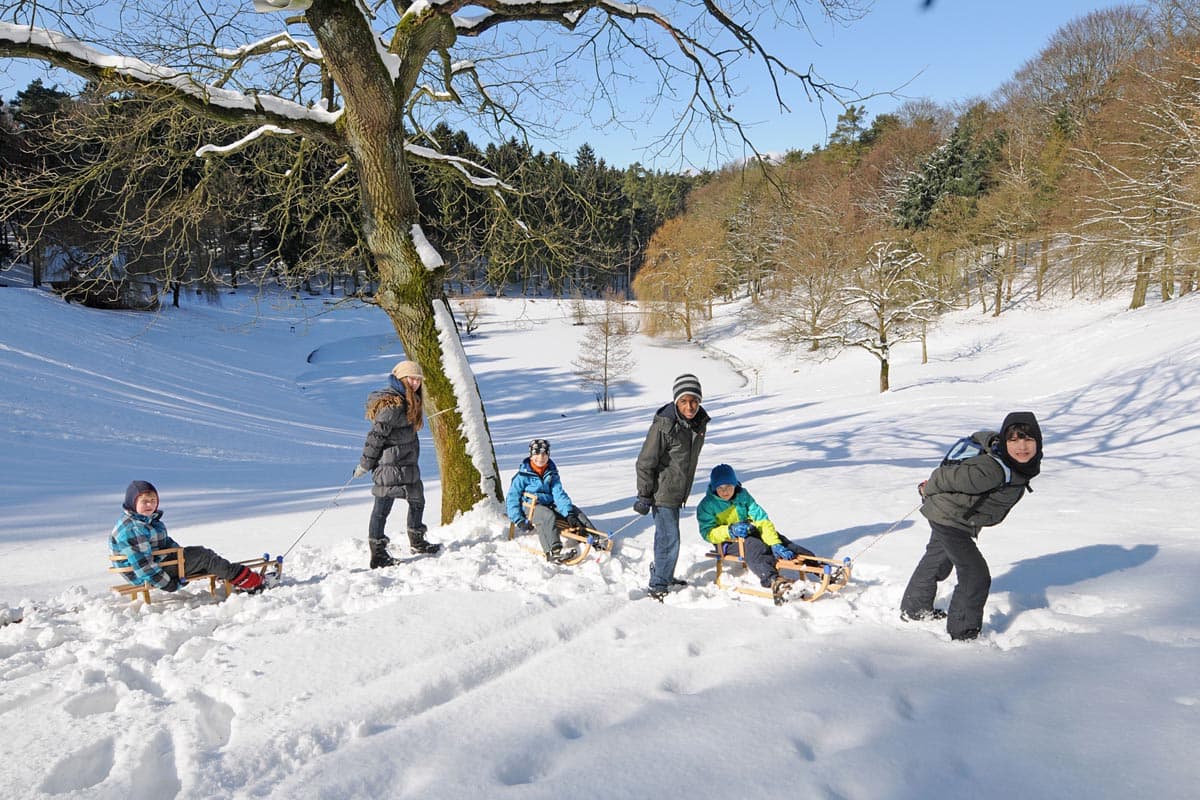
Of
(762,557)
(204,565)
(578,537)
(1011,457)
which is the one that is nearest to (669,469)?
(762,557)

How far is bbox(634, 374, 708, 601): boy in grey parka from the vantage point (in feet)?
15.7

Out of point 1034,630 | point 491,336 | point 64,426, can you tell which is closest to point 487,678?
point 1034,630

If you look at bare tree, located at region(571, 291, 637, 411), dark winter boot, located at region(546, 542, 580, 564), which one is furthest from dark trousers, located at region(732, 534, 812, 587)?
bare tree, located at region(571, 291, 637, 411)

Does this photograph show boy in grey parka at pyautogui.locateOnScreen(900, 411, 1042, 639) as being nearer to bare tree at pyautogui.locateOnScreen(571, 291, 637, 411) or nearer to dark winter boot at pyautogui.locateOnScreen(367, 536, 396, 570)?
dark winter boot at pyautogui.locateOnScreen(367, 536, 396, 570)

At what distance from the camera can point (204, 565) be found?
4.62m

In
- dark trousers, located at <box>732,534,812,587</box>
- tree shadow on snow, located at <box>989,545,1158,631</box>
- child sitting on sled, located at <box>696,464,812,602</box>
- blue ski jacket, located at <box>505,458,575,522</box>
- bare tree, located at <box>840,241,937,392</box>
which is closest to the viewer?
tree shadow on snow, located at <box>989,545,1158,631</box>

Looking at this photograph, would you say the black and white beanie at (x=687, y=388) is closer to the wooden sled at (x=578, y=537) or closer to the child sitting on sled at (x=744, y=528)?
the child sitting on sled at (x=744, y=528)

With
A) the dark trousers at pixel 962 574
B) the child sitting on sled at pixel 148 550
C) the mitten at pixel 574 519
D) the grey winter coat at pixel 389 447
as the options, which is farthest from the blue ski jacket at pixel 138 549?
the dark trousers at pixel 962 574

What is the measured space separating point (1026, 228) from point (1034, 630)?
130 ft

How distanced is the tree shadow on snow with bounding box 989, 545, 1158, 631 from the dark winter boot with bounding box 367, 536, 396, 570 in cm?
457

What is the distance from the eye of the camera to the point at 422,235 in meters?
6.25

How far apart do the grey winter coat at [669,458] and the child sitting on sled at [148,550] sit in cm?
315

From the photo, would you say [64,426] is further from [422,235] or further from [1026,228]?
[1026,228]

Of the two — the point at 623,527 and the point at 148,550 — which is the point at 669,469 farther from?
the point at 148,550
